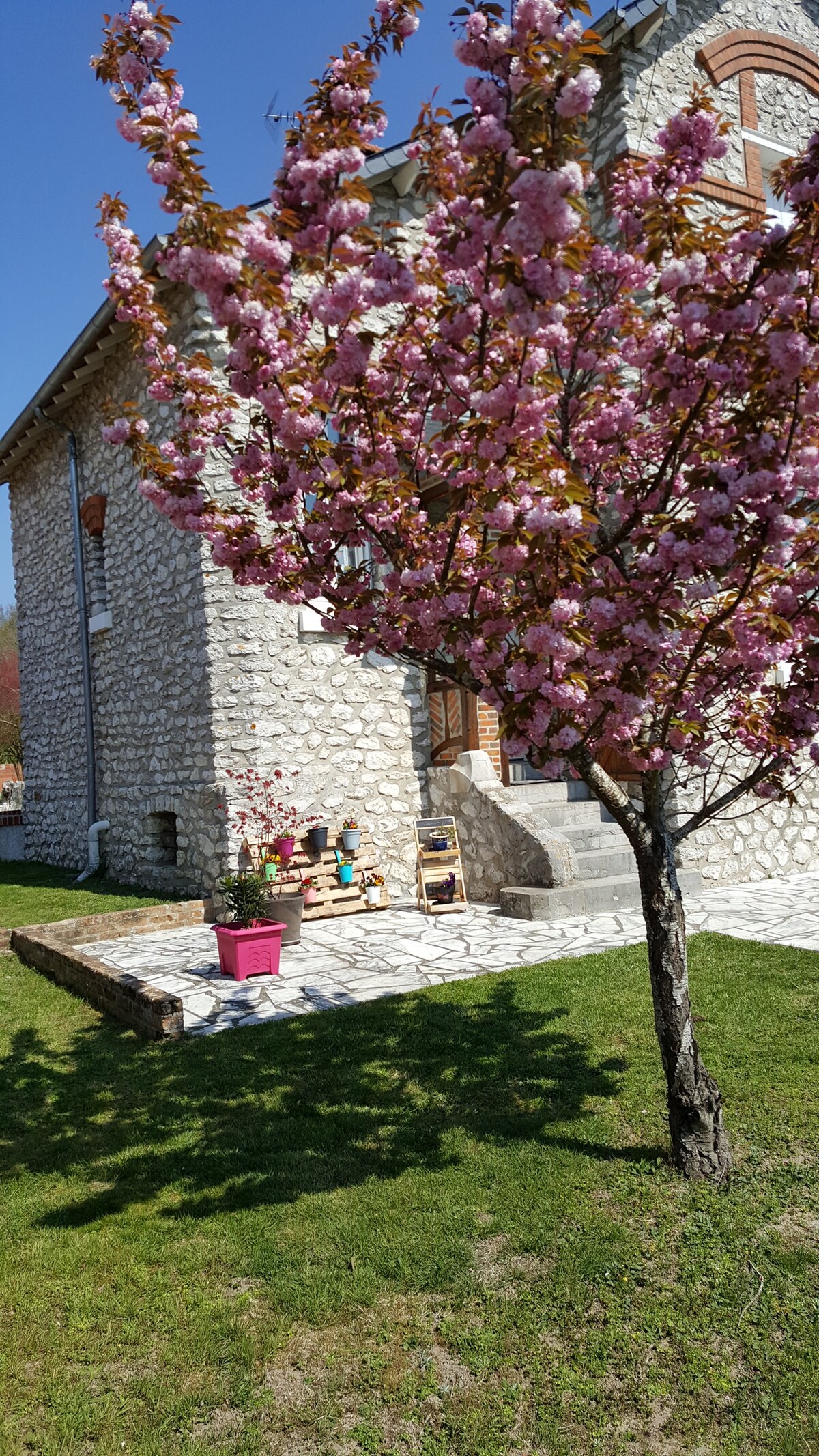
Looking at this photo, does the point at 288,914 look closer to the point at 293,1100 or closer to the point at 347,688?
the point at 347,688

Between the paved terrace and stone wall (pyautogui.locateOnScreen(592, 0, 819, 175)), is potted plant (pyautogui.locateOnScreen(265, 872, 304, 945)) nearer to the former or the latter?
the paved terrace

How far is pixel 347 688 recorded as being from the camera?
9328mm

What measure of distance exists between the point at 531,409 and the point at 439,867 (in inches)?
259

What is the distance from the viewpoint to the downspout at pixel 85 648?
11.8 metres

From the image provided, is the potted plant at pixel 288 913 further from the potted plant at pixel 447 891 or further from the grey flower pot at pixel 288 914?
the potted plant at pixel 447 891

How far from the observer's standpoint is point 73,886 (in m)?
11.3

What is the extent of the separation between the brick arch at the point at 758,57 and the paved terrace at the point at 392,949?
809 centimetres

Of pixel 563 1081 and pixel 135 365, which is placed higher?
pixel 135 365

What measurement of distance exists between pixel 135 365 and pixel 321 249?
7.98 metres

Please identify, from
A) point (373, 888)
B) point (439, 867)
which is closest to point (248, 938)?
point (373, 888)

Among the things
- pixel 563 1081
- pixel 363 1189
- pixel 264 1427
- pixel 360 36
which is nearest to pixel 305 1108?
pixel 363 1189

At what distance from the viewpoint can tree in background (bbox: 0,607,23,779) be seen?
2667 cm

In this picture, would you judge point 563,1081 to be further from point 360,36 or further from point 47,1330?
point 360,36

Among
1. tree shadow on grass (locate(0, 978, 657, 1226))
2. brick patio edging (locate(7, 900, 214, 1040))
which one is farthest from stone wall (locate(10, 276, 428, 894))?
tree shadow on grass (locate(0, 978, 657, 1226))
